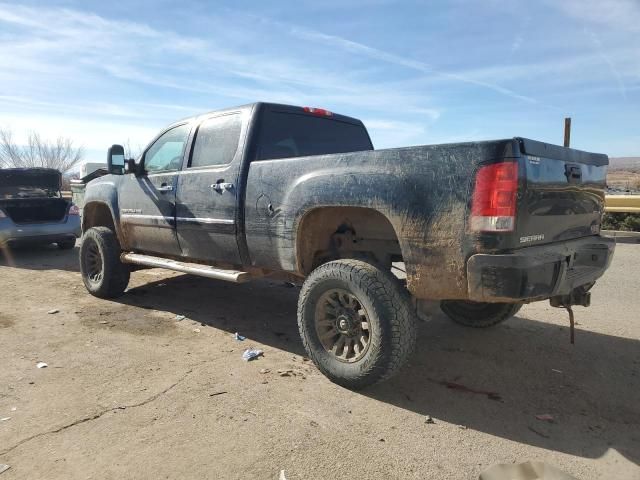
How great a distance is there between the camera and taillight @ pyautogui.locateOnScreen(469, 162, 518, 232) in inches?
105

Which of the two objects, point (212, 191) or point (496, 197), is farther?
point (212, 191)

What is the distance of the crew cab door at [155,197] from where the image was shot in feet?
16.2

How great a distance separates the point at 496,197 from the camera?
2.68m

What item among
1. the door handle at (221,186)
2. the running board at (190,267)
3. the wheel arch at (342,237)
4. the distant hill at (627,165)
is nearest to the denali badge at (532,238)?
the wheel arch at (342,237)

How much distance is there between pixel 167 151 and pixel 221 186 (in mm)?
1298

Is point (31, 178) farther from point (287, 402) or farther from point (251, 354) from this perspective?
point (287, 402)

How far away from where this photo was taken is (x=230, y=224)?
4168 mm

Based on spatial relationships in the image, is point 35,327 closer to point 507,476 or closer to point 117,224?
point 117,224

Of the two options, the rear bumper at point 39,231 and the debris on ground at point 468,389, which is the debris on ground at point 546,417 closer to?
the debris on ground at point 468,389

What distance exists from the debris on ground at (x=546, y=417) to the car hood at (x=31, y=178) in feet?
33.4

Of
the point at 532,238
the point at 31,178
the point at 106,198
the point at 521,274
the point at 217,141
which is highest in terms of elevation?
the point at 217,141

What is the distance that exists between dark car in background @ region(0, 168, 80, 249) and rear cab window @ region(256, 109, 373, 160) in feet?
22.0

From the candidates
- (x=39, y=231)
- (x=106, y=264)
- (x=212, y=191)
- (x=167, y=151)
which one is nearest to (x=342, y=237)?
(x=212, y=191)

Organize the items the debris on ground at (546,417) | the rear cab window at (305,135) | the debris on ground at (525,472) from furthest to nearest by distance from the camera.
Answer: the rear cab window at (305,135) → the debris on ground at (546,417) → the debris on ground at (525,472)
